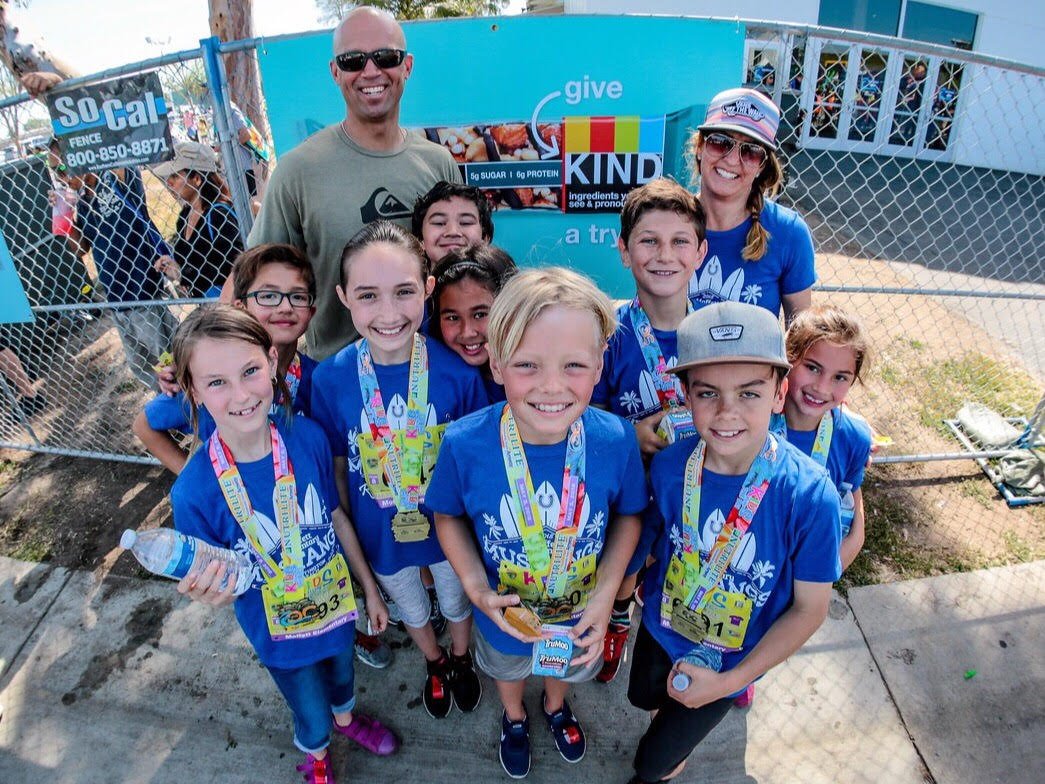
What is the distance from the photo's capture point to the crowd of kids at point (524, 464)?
171 centimetres

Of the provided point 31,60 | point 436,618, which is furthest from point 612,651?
point 31,60

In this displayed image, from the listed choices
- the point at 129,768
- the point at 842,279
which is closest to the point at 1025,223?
the point at 842,279

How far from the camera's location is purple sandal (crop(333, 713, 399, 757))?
2439 millimetres

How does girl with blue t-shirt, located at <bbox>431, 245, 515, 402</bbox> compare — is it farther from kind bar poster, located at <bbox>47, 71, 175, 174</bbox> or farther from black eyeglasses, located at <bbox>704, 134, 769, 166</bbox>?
kind bar poster, located at <bbox>47, 71, 175, 174</bbox>

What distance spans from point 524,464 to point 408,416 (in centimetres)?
49

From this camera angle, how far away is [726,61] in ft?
9.42

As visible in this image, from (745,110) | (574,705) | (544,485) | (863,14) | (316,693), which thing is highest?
(745,110)

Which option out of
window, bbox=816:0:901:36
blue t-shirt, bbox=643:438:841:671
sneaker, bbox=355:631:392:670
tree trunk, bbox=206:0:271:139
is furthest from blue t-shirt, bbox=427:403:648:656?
window, bbox=816:0:901:36

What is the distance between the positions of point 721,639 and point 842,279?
6.10m

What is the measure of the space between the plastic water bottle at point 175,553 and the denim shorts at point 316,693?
1.57 feet

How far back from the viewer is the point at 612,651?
8.80 feet

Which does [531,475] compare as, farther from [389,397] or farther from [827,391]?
[827,391]

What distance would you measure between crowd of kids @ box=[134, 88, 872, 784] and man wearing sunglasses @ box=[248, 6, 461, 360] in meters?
0.30

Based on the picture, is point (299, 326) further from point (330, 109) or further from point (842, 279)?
point (842, 279)
